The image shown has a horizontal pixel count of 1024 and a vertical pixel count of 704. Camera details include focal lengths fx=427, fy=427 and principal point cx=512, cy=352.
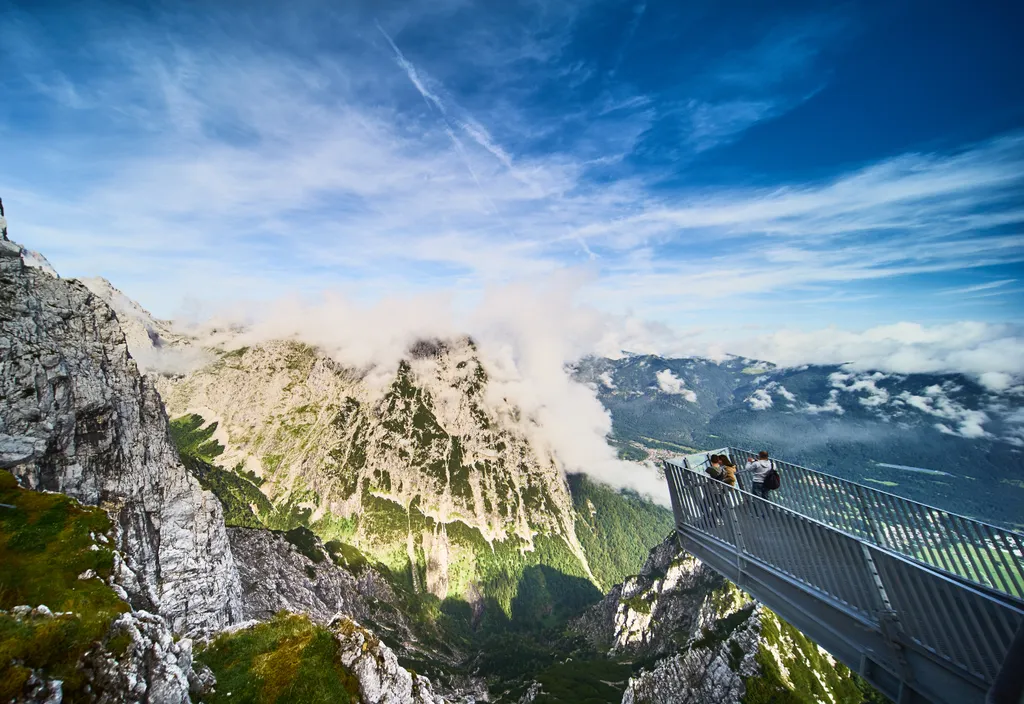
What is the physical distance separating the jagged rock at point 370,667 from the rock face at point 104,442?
1378 centimetres

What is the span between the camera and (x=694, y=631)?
17038 cm

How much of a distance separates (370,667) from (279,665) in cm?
897

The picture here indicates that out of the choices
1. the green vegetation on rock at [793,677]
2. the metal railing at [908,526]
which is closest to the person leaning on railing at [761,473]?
the metal railing at [908,526]

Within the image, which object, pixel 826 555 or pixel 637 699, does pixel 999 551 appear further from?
pixel 637 699

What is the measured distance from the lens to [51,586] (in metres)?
19.1

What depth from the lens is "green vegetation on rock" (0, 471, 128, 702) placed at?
11.5 meters

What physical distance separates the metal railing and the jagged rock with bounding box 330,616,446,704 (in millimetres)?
28532

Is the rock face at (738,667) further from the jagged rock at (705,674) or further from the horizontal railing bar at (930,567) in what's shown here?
the horizontal railing bar at (930,567)

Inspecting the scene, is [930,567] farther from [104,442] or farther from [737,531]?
[104,442]

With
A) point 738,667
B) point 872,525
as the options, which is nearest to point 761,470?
point 872,525

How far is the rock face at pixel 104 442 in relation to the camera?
1527 inches

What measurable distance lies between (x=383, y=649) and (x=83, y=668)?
1205 inches

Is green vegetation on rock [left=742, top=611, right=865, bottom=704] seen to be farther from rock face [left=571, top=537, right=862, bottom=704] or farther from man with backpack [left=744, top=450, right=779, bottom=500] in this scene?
man with backpack [left=744, top=450, right=779, bottom=500]

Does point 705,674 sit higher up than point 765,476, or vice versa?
point 765,476
